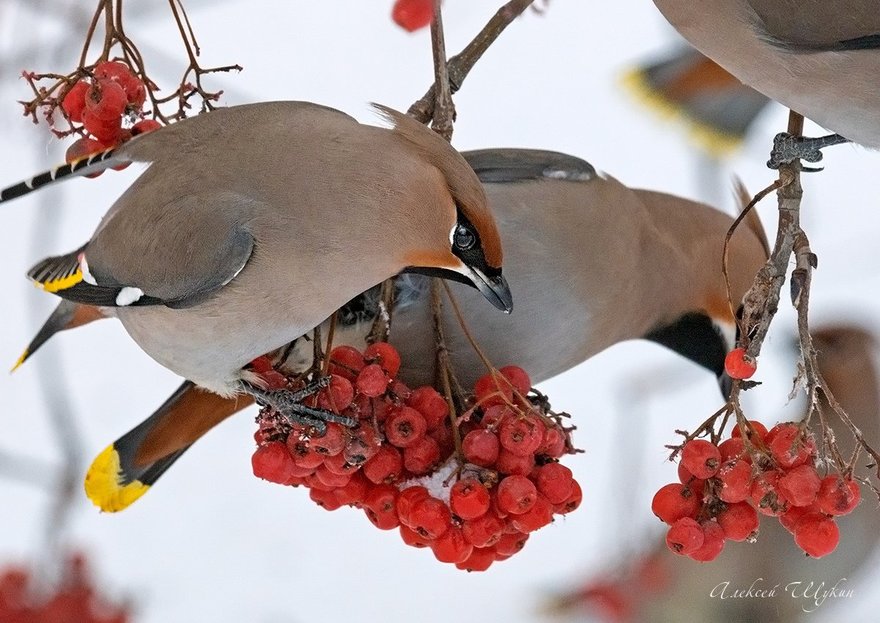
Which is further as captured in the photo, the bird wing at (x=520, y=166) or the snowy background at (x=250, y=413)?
the snowy background at (x=250, y=413)

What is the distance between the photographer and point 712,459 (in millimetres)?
1112

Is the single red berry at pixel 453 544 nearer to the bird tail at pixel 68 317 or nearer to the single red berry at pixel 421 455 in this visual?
the single red berry at pixel 421 455

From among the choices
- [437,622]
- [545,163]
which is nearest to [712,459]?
[545,163]

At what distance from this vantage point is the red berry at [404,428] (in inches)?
50.4

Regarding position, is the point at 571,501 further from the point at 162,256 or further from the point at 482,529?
the point at 162,256

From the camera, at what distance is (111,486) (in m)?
1.76

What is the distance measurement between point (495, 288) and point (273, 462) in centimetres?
32

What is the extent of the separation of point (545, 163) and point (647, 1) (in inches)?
44.9

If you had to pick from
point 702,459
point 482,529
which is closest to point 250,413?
point 482,529

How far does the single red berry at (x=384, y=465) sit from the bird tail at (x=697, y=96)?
990 mm

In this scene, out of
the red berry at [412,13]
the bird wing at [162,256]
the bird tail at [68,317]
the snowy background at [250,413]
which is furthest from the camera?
the snowy background at [250,413]

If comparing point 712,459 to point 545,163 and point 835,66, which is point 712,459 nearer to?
point 835,66

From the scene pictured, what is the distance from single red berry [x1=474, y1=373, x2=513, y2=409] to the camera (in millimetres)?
1260

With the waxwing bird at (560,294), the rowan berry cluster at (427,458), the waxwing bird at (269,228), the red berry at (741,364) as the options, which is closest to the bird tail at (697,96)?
the waxwing bird at (560,294)
